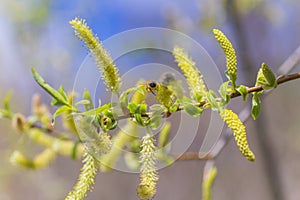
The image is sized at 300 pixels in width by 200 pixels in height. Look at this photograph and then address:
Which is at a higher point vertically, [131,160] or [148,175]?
[131,160]

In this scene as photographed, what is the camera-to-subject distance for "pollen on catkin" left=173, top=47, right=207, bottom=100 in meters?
0.45

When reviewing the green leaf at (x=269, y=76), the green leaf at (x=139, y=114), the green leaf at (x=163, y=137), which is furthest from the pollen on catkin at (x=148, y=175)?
the green leaf at (x=163, y=137)

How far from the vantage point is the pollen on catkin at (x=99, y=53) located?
40cm

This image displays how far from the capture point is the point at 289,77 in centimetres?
42

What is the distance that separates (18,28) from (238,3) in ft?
3.51

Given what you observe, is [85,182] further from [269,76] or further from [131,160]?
[131,160]

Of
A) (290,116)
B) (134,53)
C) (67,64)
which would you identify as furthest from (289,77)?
(290,116)

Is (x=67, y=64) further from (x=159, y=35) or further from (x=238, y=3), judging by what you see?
(x=238, y=3)

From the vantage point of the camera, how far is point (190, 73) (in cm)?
46

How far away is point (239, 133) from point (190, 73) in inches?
3.8

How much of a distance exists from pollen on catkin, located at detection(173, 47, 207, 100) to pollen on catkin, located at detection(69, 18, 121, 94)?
0.08 meters

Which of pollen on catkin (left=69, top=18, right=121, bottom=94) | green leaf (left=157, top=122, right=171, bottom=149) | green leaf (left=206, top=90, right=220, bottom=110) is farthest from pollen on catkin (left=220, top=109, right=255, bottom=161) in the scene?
green leaf (left=157, top=122, right=171, bottom=149)

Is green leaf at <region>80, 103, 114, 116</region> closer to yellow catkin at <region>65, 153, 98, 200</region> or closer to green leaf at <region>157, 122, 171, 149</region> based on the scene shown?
yellow catkin at <region>65, 153, 98, 200</region>

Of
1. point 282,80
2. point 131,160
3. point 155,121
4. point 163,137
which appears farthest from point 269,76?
point 131,160
